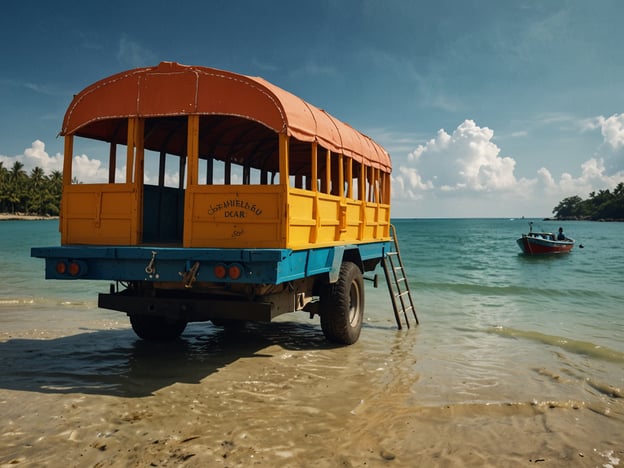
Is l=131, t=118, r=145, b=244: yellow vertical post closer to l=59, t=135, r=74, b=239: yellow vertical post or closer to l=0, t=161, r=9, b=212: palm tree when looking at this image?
l=59, t=135, r=74, b=239: yellow vertical post

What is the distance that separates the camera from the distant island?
148875 millimetres

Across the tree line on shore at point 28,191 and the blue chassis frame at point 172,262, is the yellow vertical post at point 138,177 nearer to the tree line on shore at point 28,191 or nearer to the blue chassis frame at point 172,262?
the blue chassis frame at point 172,262

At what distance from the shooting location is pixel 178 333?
24.6ft

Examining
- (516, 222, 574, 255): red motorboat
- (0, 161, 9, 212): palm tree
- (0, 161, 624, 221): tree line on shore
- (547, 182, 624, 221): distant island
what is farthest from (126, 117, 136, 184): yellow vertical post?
(547, 182, 624, 221): distant island

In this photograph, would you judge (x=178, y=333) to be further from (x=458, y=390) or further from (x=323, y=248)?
(x=458, y=390)

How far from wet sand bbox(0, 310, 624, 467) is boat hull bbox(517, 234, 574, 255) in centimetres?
3166

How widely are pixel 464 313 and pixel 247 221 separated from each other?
8.92 m

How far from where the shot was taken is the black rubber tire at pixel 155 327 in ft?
23.2

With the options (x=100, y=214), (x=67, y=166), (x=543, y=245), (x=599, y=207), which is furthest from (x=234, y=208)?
(x=599, y=207)

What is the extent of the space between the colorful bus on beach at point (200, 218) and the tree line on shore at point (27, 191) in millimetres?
92374

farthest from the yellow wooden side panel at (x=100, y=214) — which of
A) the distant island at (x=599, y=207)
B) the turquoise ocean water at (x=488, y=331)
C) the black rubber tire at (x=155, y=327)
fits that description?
the distant island at (x=599, y=207)

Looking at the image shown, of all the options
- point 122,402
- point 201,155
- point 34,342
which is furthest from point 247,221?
point 34,342

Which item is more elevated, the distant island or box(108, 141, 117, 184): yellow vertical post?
the distant island

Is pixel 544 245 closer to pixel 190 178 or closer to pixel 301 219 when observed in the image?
pixel 301 219
